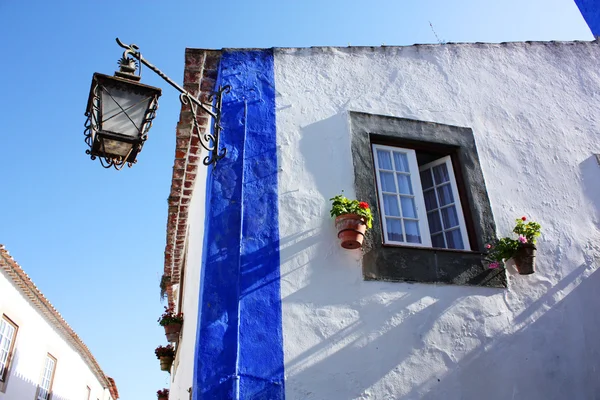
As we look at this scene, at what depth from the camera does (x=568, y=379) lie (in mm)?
5668

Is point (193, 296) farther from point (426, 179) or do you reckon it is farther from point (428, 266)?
point (426, 179)

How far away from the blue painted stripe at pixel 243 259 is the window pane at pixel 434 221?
2109mm

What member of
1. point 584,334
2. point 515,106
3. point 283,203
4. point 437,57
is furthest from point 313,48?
point 584,334

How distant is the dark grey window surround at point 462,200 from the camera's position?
5664mm

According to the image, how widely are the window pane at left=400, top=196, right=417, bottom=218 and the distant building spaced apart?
8.86m

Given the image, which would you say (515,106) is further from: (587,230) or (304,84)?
(304,84)

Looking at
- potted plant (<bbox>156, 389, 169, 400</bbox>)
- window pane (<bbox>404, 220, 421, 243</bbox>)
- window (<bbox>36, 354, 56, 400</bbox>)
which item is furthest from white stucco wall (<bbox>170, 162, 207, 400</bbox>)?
window (<bbox>36, 354, 56, 400</bbox>)

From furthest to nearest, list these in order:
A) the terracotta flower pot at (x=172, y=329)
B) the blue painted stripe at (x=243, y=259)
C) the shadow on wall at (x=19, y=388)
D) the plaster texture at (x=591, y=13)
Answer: the shadow on wall at (x=19, y=388) < the plaster texture at (x=591, y=13) < the terracotta flower pot at (x=172, y=329) < the blue painted stripe at (x=243, y=259)

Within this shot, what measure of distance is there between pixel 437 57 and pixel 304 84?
2179 millimetres

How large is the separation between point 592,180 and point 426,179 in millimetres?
2370

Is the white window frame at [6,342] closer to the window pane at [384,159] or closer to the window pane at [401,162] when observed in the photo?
the window pane at [384,159]

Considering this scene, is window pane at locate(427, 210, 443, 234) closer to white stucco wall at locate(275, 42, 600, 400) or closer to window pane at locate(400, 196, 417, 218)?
window pane at locate(400, 196, 417, 218)

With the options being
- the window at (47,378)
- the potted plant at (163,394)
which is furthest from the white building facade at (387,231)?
the window at (47,378)

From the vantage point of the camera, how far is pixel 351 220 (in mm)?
Answer: 5438
